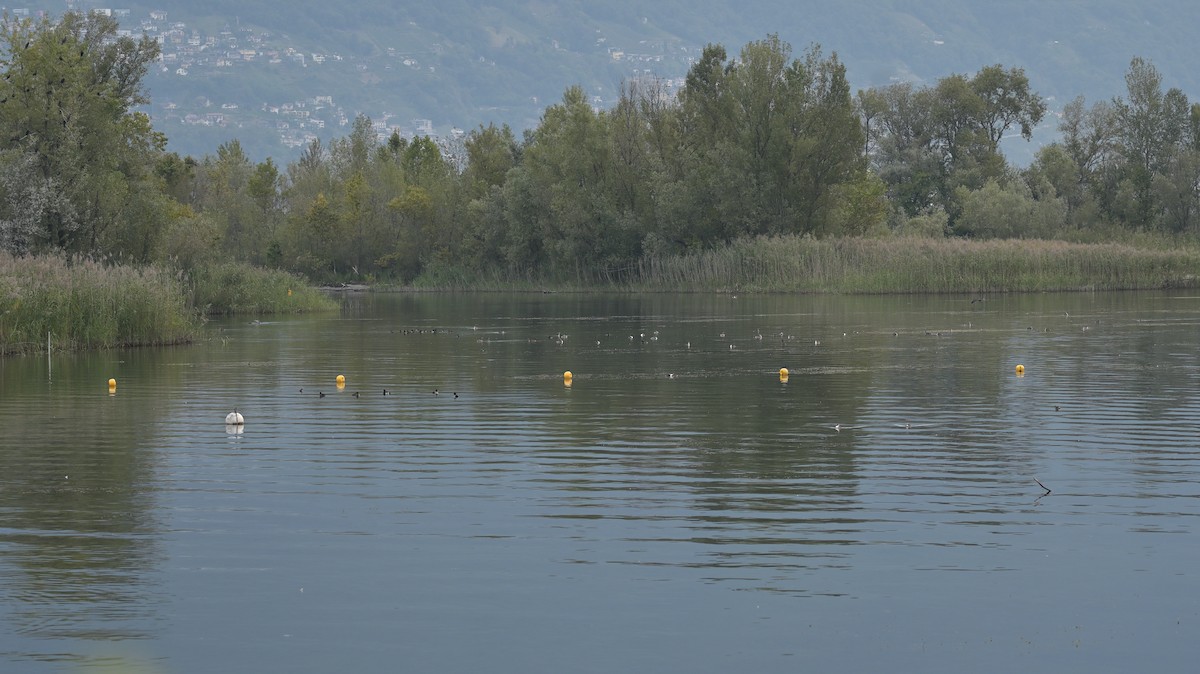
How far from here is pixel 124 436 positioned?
24141 millimetres

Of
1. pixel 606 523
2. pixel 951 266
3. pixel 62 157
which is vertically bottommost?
pixel 606 523

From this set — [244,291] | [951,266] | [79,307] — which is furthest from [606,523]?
[951,266]

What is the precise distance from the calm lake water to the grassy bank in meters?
55.8

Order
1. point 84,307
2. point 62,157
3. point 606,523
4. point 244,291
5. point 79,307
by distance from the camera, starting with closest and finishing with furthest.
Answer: point 606,523, point 79,307, point 84,307, point 62,157, point 244,291

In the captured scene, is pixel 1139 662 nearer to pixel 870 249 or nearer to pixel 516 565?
pixel 516 565

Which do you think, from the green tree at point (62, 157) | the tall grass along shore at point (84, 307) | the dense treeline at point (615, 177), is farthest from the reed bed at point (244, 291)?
the tall grass along shore at point (84, 307)

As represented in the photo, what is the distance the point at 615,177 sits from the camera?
118625 millimetres

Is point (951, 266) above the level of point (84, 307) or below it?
above

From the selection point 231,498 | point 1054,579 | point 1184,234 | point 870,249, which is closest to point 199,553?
point 231,498

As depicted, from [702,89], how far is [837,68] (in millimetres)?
11234

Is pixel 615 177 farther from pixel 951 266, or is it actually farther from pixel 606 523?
pixel 606 523

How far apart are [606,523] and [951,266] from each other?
76.9m

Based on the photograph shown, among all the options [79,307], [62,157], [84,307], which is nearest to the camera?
[79,307]

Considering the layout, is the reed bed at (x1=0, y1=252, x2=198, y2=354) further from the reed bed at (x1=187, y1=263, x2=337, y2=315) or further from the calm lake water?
the reed bed at (x1=187, y1=263, x2=337, y2=315)
